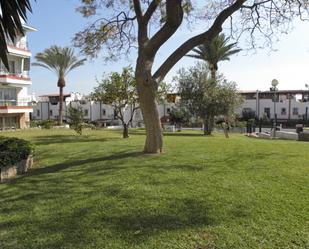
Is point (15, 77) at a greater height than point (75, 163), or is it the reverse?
point (15, 77)

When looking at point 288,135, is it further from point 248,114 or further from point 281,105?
point 281,105

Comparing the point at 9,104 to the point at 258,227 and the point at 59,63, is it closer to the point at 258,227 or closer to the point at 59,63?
the point at 59,63

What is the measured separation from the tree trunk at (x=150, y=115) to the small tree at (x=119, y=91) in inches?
412

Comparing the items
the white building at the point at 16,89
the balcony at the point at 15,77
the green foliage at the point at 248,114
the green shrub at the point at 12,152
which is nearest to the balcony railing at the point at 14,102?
the white building at the point at 16,89

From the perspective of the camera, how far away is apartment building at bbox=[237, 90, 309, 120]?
60.3 meters

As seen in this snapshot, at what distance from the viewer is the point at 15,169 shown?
873cm

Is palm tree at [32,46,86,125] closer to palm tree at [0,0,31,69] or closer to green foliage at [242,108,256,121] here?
green foliage at [242,108,256,121]

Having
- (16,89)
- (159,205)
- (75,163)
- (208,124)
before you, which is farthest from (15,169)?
(16,89)

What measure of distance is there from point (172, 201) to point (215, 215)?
2.82ft

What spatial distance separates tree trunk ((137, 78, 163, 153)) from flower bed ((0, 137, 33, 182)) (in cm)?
314

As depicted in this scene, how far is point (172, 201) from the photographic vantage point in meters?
6.07

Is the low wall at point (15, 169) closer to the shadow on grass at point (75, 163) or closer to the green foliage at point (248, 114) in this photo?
the shadow on grass at point (75, 163)

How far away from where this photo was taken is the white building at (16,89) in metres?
37.1

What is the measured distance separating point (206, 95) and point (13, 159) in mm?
24617
